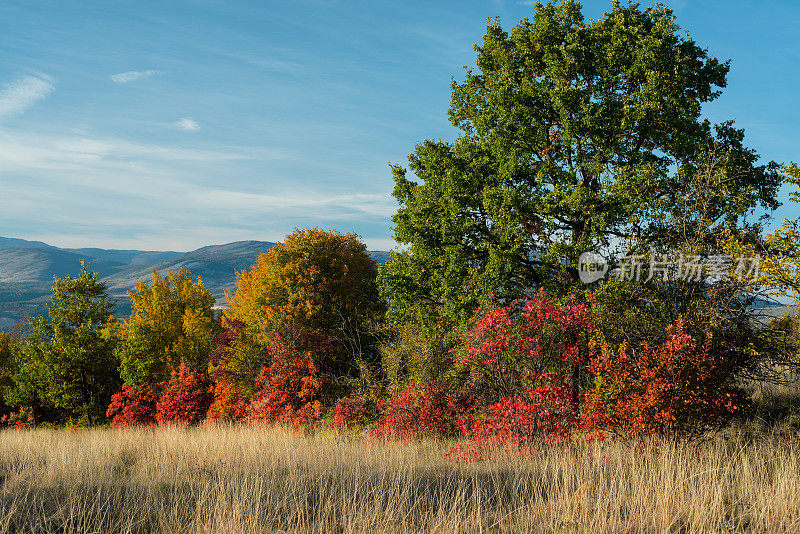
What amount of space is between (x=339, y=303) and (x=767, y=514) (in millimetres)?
23908

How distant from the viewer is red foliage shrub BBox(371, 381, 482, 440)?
18609mm

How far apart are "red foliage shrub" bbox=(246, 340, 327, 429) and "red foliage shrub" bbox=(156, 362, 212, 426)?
374 inches

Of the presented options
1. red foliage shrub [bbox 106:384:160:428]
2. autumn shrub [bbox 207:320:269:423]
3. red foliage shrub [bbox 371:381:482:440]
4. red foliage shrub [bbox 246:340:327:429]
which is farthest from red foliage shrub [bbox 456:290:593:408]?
red foliage shrub [bbox 106:384:160:428]

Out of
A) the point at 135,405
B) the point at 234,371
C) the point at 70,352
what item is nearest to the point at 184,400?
the point at 135,405

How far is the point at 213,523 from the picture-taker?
764cm

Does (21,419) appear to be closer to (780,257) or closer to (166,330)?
(166,330)

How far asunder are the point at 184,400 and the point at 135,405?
4282 millimetres

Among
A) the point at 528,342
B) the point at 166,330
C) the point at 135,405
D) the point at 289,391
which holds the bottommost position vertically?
the point at 135,405

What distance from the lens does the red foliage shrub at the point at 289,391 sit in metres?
24.8

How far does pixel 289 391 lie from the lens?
25922 mm

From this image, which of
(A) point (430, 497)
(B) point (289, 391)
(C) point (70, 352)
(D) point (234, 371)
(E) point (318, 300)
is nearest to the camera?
(A) point (430, 497)

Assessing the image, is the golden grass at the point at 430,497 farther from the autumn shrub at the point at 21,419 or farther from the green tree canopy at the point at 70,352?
the autumn shrub at the point at 21,419

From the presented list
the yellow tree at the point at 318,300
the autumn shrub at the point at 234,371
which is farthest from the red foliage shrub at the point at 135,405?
the yellow tree at the point at 318,300

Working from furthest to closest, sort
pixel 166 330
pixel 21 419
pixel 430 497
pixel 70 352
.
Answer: pixel 166 330
pixel 21 419
pixel 70 352
pixel 430 497
